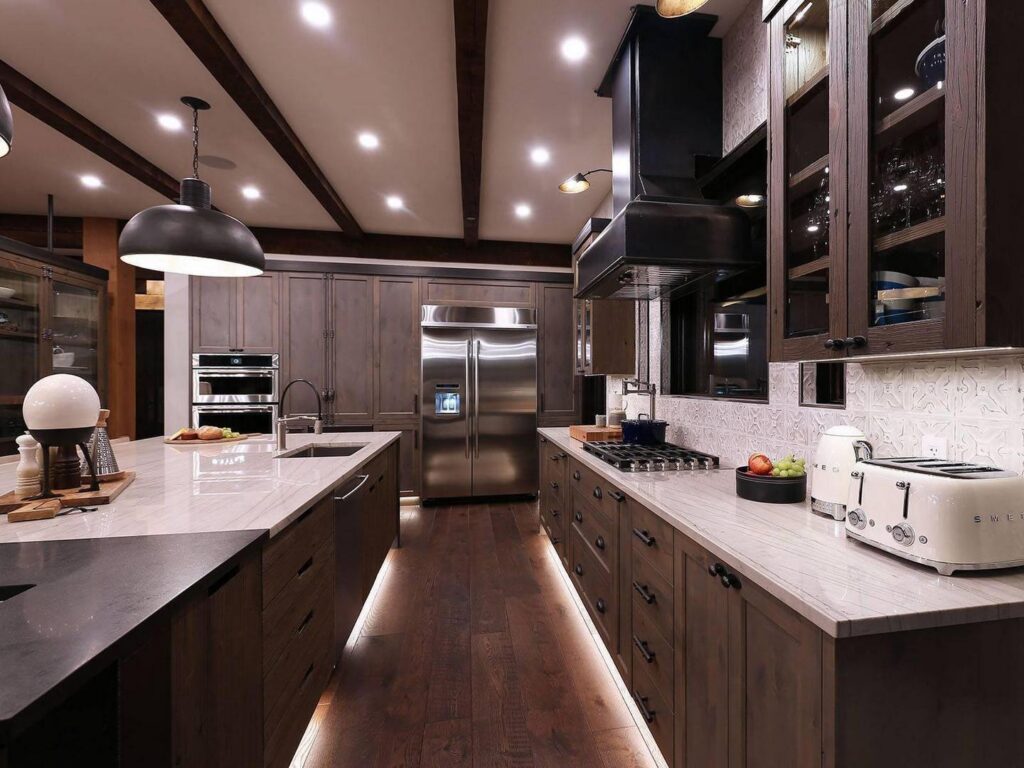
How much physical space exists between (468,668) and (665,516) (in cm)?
126

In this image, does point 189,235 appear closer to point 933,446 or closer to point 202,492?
point 202,492

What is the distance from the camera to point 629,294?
2.67m

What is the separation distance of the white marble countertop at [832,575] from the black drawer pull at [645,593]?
0.30m

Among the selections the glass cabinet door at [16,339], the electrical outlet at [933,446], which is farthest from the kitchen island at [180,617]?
the glass cabinet door at [16,339]

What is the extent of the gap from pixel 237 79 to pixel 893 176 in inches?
112

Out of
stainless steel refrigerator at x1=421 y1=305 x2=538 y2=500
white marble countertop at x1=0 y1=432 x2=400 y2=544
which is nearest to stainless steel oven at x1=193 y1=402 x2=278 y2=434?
stainless steel refrigerator at x1=421 y1=305 x2=538 y2=500

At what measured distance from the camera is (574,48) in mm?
2238

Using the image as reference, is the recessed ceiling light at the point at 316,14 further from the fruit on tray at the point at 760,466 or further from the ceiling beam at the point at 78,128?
the fruit on tray at the point at 760,466

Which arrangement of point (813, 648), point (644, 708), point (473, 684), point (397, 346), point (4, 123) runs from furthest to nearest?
point (397, 346) → point (473, 684) → point (644, 708) → point (4, 123) → point (813, 648)

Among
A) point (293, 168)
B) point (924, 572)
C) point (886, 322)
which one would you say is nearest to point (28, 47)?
point (293, 168)

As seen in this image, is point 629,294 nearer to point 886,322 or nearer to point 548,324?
point 886,322

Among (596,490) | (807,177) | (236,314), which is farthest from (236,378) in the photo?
(807,177)

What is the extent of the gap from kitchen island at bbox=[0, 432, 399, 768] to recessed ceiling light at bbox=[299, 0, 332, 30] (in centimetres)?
202

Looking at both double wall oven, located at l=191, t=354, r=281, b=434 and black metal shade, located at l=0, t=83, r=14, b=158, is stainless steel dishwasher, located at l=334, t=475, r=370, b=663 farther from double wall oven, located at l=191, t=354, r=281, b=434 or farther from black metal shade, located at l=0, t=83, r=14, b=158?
double wall oven, located at l=191, t=354, r=281, b=434
